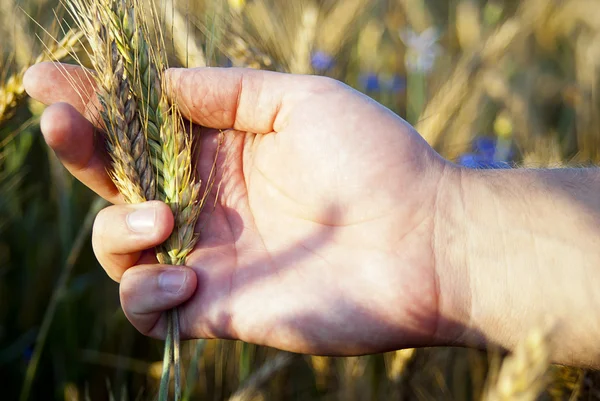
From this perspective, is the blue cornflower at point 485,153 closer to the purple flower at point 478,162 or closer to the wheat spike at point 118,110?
the purple flower at point 478,162

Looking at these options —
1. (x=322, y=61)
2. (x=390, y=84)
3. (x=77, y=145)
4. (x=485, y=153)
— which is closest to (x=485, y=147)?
(x=485, y=153)

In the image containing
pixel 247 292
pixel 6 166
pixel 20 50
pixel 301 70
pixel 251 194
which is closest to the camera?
pixel 247 292

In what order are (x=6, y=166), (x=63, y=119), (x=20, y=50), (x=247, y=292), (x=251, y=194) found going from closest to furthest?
(x=63, y=119)
(x=247, y=292)
(x=251, y=194)
(x=20, y=50)
(x=6, y=166)

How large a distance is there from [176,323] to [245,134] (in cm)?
50

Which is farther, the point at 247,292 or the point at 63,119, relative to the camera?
the point at 247,292

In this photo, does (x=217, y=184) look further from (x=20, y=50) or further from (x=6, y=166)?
(x=6, y=166)

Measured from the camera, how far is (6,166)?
2.05 metres

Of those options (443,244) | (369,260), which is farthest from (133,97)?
(443,244)

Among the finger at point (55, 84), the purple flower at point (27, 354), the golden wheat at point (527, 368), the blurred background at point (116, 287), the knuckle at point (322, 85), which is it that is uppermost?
the golden wheat at point (527, 368)

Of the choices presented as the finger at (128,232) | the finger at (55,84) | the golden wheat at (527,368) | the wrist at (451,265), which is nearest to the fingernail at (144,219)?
the finger at (128,232)

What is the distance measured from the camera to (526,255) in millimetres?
1317

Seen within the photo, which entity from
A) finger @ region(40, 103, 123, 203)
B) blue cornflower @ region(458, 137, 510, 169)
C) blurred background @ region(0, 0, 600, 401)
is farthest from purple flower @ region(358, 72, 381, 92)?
finger @ region(40, 103, 123, 203)

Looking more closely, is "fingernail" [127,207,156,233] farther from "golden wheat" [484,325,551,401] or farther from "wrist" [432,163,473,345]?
"golden wheat" [484,325,551,401]

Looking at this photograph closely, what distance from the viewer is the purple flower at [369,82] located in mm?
2586
